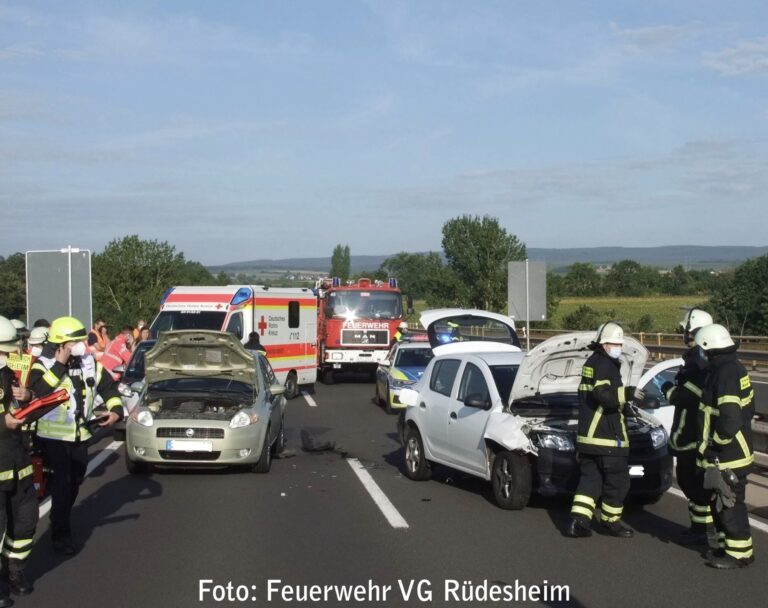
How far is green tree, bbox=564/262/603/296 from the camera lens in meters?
113

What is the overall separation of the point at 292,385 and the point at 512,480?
15583 millimetres

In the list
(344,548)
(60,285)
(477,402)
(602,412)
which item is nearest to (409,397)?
(477,402)

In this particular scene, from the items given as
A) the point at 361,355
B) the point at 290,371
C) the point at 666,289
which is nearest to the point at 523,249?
the point at 666,289

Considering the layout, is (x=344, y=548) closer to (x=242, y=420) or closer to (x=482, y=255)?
(x=242, y=420)

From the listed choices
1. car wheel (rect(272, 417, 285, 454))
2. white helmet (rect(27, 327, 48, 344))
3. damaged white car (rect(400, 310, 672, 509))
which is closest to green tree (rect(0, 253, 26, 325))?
white helmet (rect(27, 327, 48, 344))

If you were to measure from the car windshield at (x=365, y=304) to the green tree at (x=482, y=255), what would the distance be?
147ft

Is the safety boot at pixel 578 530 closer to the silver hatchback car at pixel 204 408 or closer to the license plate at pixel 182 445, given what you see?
the silver hatchback car at pixel 204 408

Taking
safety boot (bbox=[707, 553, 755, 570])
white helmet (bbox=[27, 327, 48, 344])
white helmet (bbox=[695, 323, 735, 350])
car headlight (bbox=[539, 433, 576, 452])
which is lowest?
safety boot (bbox=[707, 553, 755, 570])

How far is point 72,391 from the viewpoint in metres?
8.18

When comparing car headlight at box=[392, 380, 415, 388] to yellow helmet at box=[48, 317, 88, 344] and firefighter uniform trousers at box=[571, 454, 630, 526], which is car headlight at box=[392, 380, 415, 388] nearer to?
firefighter uniform trousers at box=[571, 454, 630, 526]

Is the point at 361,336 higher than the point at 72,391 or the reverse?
the reverse

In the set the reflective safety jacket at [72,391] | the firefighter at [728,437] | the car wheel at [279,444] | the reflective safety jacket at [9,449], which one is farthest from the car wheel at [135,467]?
the firefighter at [728,437]

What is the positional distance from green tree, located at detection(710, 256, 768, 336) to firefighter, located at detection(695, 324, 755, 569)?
43.9 m

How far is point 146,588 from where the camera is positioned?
723cm
